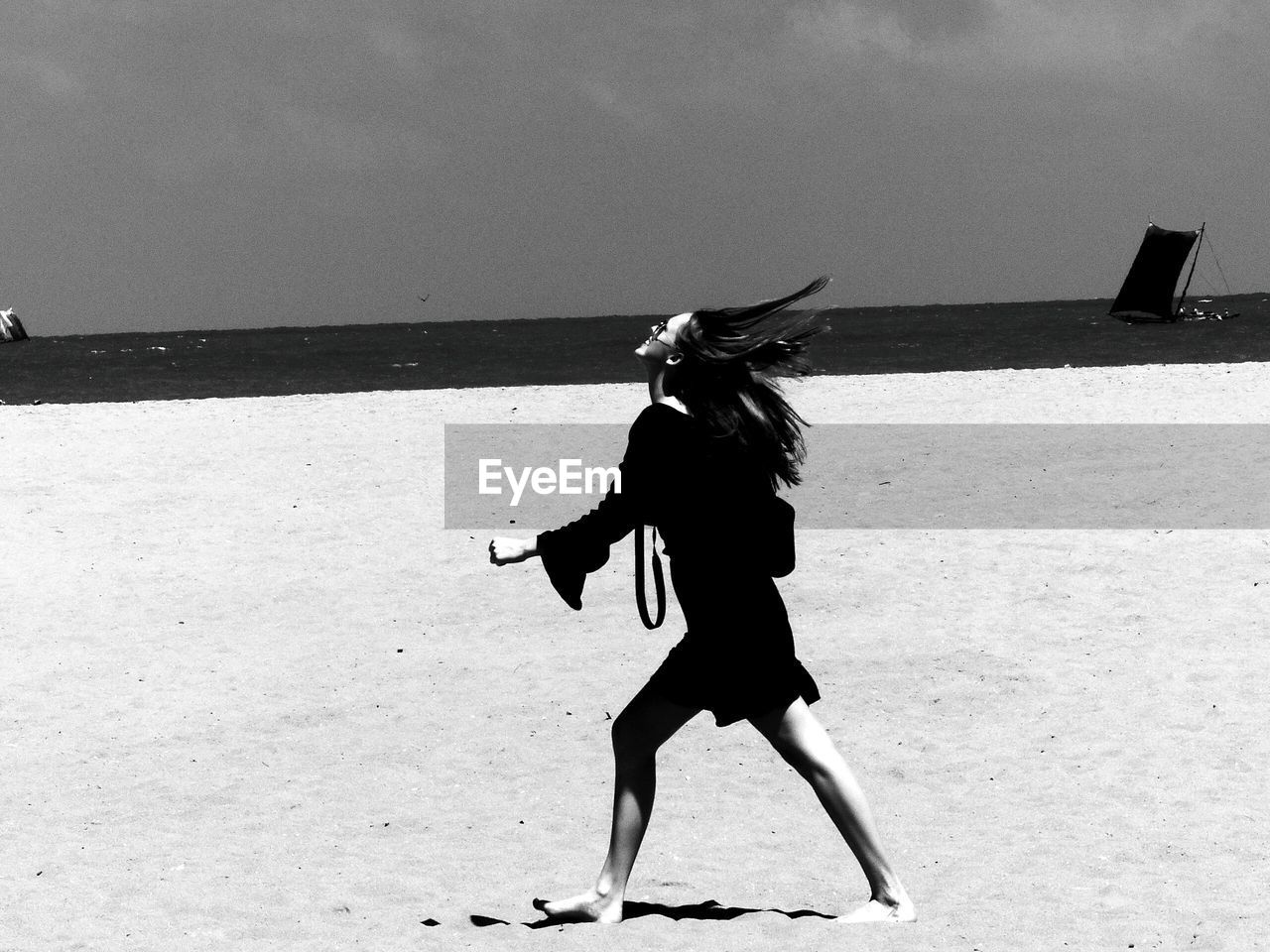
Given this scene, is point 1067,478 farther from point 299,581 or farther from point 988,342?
point 988,342

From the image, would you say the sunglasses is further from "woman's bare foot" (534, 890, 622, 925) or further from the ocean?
the ocean

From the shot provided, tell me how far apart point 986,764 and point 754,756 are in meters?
0.94

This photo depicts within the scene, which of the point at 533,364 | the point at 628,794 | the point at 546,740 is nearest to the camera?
the point at 628,794

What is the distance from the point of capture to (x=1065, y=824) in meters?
5.29

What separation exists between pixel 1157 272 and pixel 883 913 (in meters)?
60.6

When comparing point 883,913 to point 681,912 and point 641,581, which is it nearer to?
point 681,912

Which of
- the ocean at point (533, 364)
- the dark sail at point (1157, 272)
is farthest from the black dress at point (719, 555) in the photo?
the dark sail at point (1157, 272)

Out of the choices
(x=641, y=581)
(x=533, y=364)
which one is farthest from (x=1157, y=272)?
(x=641, y=581)

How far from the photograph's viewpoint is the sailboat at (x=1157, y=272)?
59969 millimetres

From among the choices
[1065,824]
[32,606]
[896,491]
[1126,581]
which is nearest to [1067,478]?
[896,491]

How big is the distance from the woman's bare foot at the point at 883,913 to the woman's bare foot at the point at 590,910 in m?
0.61

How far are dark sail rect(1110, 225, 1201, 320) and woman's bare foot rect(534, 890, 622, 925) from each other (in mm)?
60044
